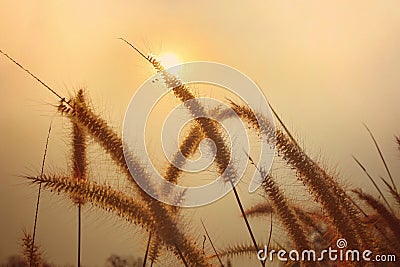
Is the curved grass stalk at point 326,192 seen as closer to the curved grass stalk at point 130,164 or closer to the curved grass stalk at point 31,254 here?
the curved grass stalk at point 130,164

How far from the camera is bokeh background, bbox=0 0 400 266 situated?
100cm

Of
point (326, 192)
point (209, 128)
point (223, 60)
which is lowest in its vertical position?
point (326, 192)

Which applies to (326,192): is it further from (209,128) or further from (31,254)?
(31,254)

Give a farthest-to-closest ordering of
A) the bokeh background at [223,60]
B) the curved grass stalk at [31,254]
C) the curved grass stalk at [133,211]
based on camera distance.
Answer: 1. the bokeh background at [223,60]
2. the curved grass stalk at [31,254]
3. the curved grass stalk at [133,211]

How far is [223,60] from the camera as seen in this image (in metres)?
1.04

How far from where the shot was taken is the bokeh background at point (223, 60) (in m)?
1.00

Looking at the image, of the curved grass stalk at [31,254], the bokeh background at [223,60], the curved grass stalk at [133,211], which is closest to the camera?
the curved grass stalk at [133,211]

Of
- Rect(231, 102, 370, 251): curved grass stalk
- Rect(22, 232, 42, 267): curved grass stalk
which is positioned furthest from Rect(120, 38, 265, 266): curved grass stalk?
Rect(22, 232, 42, 267): curved grass stalk

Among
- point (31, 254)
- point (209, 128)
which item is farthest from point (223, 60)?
point (31, 254)

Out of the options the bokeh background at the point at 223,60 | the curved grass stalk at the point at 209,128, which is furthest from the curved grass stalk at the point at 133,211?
the bokeh background at the point at 223,60

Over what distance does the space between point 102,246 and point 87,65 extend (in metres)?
0.37

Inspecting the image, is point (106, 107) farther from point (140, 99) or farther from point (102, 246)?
point (102, 246)

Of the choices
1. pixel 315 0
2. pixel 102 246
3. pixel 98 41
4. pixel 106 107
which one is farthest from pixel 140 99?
pixel 315 0

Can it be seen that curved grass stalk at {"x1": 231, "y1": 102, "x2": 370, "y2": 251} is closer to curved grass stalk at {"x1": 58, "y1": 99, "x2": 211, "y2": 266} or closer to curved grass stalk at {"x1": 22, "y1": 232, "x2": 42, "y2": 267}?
curved grass stalk at {"x1": 58, "y1": 99, "x2": 211, "y2": 266}
